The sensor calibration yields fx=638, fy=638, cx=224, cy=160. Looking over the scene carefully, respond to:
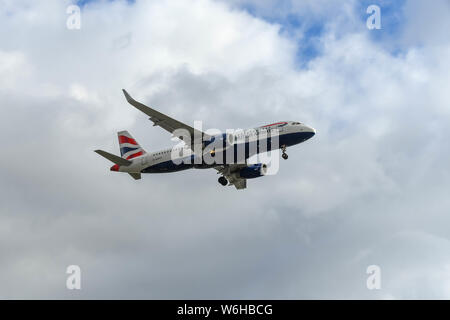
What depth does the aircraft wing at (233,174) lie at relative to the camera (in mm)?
96312

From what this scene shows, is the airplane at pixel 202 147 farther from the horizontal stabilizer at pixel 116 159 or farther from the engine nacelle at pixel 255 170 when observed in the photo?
the engine nacelle at pixel 255 170

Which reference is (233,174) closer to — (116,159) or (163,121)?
(116,159)

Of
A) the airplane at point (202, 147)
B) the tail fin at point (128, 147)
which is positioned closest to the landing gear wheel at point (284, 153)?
the airplane at point (202, 147)

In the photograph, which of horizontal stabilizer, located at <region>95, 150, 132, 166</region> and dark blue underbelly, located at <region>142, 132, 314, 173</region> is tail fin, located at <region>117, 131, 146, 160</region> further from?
dark blue underbelly, located at <region>142, 132, 314, 173</region>

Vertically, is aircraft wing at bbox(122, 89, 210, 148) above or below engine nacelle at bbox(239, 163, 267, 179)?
above

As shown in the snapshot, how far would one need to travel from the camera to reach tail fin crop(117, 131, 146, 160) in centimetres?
9500

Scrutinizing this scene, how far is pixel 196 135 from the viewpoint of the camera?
85625mm

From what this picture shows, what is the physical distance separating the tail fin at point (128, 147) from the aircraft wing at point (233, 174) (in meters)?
12.1

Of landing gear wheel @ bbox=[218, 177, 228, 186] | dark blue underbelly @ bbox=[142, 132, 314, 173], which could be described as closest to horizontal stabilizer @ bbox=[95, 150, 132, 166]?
dark blue underbelly @ bbox=[142, 132, 314, 173]

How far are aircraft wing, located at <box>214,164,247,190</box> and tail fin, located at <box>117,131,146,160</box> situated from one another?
39.6 feet

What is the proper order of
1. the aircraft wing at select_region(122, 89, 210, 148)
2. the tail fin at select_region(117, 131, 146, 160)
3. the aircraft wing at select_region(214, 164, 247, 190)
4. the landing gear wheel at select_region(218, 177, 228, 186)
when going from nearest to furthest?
1. the aircraft wing at select_region(122, 89, 210, 148)
2. the tail fin at select_region(117, 131, 146, 160)
3. the aircraft wing at select_region(214, 164, 247, 190)
4. the landing gear wheel at select_region(218, 177, 228, 186)
